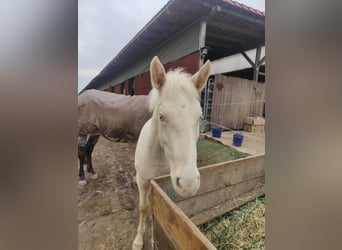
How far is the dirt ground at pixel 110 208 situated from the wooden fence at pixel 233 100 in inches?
47.9

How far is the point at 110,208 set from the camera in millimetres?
1137

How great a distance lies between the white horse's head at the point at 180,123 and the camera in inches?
21.4

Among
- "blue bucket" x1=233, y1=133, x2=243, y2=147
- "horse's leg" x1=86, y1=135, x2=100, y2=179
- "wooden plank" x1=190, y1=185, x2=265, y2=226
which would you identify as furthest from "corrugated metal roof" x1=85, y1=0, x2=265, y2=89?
"wooden plank" x1=190, y1=185, x2=265, y2=226

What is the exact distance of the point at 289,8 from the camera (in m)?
0.22

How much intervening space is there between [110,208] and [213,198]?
666 mm

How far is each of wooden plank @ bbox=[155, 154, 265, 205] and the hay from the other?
182mm

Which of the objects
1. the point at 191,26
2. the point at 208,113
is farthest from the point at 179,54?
the point at 208,113

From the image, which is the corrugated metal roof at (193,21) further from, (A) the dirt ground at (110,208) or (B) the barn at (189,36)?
(A) the dirt ground at (110,208)

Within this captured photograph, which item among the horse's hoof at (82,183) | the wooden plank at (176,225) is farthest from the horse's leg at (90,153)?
the wooden plank at (176,225)

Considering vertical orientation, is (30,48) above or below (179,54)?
below

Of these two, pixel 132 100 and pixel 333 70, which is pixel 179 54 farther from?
pixel 333 70

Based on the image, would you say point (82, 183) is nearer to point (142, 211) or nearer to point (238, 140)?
point (142, 211)

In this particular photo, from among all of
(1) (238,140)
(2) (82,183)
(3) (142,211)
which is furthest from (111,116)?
(1) (238,140)

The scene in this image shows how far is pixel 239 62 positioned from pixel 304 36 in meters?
2.44
